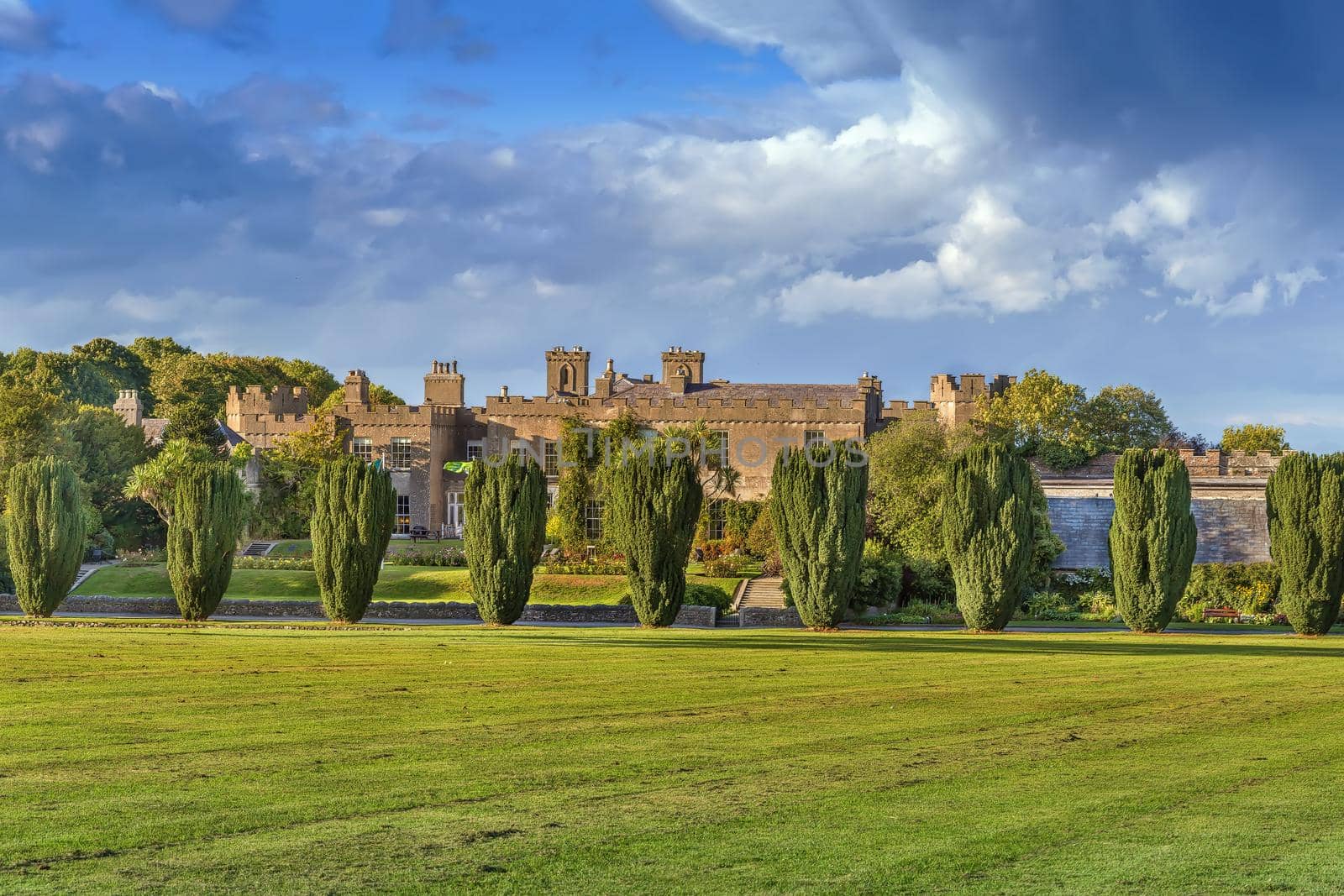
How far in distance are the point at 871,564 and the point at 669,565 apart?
34.8 feet

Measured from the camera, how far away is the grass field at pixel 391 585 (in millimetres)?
45750

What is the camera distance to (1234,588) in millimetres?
46375

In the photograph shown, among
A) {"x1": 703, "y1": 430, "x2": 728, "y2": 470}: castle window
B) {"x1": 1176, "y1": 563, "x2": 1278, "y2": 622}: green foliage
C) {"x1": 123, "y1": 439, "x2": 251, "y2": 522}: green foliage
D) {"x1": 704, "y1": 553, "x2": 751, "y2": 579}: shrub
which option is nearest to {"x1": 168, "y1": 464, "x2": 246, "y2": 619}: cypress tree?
{"x1": 123, "y1": 439, "x2": 251, "y2": 522}: green foliage

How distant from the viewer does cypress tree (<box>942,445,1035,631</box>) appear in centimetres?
3638

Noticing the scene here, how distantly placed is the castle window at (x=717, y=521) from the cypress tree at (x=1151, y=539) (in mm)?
21943

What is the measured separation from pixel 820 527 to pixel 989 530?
4060 millimetres

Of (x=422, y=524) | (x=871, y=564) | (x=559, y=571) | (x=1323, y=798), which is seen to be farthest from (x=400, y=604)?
(x=1323, y=798)

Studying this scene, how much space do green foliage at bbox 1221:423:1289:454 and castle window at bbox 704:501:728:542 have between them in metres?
34.0

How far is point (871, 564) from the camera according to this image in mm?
45344

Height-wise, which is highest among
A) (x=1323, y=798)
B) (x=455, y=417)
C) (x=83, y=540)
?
(x=455, y=417)

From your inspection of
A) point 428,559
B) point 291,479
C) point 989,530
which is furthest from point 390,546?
point 989,530

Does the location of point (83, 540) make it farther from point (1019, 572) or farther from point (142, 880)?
point (142, 880)

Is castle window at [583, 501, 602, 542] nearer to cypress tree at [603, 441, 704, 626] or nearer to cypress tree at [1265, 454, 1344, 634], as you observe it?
cypress tree at [603, 441, 704, 626]

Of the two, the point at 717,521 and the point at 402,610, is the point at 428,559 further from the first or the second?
the point at 717,521
